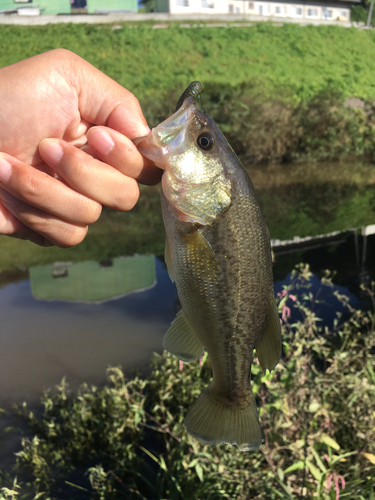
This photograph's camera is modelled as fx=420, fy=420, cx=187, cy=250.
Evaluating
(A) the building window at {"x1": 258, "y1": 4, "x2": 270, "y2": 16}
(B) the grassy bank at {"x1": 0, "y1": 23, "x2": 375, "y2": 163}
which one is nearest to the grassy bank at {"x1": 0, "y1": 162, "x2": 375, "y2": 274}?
(B) the grassy bank at {"x1": 0, "y1": 23, "x2": 375, "y2": 163}

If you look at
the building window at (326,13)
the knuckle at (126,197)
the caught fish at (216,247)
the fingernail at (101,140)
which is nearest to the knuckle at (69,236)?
the knuckle at (126,197)

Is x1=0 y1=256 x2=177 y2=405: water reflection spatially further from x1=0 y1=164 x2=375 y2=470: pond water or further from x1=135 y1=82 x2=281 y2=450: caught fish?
x1=135 y1=82 x2=281 y2=450: caught fish

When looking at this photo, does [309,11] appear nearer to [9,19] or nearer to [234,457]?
[9,19]

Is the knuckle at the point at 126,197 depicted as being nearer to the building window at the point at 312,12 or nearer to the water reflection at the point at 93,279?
the water reflection at the point at 93,279

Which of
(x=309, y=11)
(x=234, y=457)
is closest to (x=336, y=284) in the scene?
(x=234, y=457)

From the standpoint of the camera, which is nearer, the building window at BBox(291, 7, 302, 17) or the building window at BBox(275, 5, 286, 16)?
the building window at BBox(275, 5, 286, 16)

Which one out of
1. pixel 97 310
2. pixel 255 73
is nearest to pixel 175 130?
pixel 97 310

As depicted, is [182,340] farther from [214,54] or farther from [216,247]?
[214,54]
